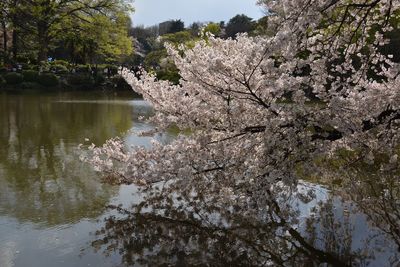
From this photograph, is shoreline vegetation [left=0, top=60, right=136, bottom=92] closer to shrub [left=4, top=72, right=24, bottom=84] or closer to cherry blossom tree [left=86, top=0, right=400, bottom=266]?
shrub [left=4, top=72, right=24, bottom=84]

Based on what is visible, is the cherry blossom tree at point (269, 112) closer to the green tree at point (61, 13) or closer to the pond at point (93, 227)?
the pond at point (93, 227)

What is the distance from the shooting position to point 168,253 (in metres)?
3.96

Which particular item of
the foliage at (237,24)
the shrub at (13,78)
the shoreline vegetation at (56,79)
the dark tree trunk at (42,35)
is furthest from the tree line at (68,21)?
the foliage at (237,24)

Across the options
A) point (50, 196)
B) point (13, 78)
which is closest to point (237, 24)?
point (13, 78)

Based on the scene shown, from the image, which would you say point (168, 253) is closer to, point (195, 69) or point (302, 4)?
point (195, 69)

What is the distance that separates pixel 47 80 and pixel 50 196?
21811 mm

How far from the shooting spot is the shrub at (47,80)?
2550 cm

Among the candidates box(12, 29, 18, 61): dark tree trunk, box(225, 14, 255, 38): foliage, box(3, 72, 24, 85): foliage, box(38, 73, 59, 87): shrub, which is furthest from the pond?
box(225, 14, 255, 38): foliage

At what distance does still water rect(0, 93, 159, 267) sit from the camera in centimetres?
387

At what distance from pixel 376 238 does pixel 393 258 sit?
0.48m

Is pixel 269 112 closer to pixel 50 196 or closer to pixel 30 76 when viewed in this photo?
pixel 50 196

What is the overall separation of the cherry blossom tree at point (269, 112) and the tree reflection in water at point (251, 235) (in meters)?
0.05

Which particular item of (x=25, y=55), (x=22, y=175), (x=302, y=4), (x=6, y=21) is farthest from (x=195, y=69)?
(x=25, y=55)

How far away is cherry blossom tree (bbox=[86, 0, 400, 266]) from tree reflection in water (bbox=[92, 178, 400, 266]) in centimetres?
5
